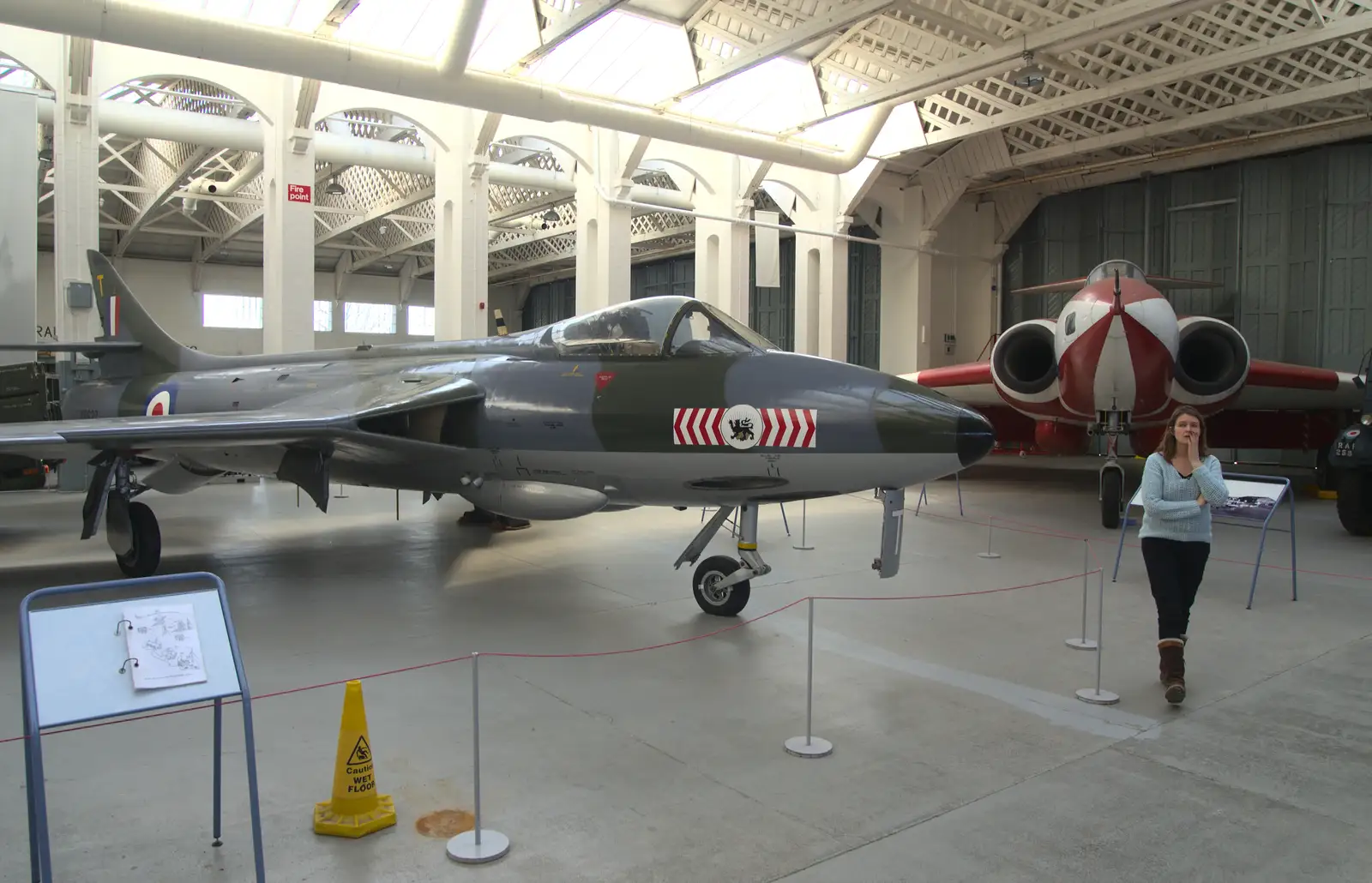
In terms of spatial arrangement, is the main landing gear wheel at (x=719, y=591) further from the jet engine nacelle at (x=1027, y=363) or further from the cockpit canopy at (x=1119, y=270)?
the cockpit canopy at (x=1119, y=270)

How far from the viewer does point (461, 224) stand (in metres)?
15.9

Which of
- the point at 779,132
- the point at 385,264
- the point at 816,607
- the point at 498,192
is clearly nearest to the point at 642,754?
the point at 816,607

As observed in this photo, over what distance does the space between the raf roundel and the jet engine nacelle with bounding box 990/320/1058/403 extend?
32.3 ft

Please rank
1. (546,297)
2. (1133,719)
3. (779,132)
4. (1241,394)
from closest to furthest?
(1133,719)
(1241,394)
(779,132)
(546,297)

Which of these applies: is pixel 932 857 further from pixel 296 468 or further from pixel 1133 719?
pixel 296 468

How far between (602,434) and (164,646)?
3942 mm

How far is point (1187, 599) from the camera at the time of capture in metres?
4.68

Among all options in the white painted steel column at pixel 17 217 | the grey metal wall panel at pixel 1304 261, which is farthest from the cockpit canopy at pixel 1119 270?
the white painted steel column at pixel 17 217

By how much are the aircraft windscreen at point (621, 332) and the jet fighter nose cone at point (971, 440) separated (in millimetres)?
2141

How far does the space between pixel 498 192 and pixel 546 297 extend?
16.0 metres

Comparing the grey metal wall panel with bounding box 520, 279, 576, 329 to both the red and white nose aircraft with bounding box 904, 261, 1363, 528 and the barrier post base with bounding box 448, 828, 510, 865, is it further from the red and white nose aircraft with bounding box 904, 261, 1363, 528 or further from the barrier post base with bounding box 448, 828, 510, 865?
the barrier post base with bounding box 448, 828, 510, 865

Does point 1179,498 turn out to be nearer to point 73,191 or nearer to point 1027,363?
point 1027,363

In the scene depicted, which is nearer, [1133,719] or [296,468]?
[1133,719]

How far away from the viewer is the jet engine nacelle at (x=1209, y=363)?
35.6 ft
